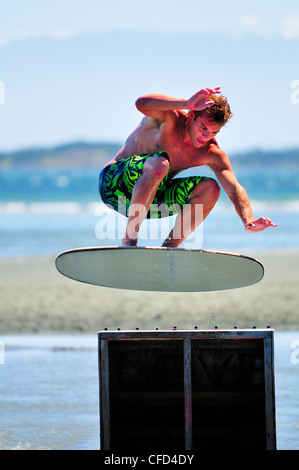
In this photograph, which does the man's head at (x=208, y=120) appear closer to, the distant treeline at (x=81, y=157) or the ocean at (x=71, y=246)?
the ocean at (x=71, y=246)

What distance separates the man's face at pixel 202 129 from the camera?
664cm

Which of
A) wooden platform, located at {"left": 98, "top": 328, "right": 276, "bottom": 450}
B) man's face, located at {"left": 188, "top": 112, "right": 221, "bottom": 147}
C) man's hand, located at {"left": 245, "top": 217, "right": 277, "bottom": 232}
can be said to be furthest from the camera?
man's face, located at {"left": 188, "top": 112, "right": 221, "bottom": 147}

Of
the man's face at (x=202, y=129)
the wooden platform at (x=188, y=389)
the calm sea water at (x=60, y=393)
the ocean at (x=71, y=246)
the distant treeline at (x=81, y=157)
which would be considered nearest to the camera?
the wooden platform at (x=188, y=389)

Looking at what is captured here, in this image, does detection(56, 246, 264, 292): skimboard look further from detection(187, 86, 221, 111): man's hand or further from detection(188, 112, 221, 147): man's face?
detection(187, 86, 221, 111): man's hand

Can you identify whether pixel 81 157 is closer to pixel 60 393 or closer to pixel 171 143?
pixel 60 393

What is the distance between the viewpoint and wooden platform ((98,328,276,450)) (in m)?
5.92

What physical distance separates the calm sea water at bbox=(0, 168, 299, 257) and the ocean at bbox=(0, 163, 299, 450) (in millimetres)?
32

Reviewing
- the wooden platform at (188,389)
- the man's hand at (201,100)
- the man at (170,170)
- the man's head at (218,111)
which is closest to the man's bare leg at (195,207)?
the man at (170,170)

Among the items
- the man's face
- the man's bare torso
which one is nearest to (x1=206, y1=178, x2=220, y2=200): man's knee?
the man's bare torso

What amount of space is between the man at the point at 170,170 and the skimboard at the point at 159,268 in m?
0.21

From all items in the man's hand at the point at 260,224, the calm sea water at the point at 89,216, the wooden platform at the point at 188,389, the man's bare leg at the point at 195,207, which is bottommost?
the wooden platform at the point at 188,389

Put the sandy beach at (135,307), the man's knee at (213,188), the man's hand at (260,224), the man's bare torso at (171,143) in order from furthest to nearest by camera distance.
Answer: the sandy beach at (135,307)
the man's knee at (213,188)
the man's bare torso at (171,143)
the man's hand at (260,224)

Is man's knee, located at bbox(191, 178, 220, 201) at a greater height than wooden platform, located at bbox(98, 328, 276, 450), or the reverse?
man's knee, located at bbox(191, 178, 220, 201)

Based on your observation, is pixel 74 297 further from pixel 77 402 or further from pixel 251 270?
pixel 251 270
